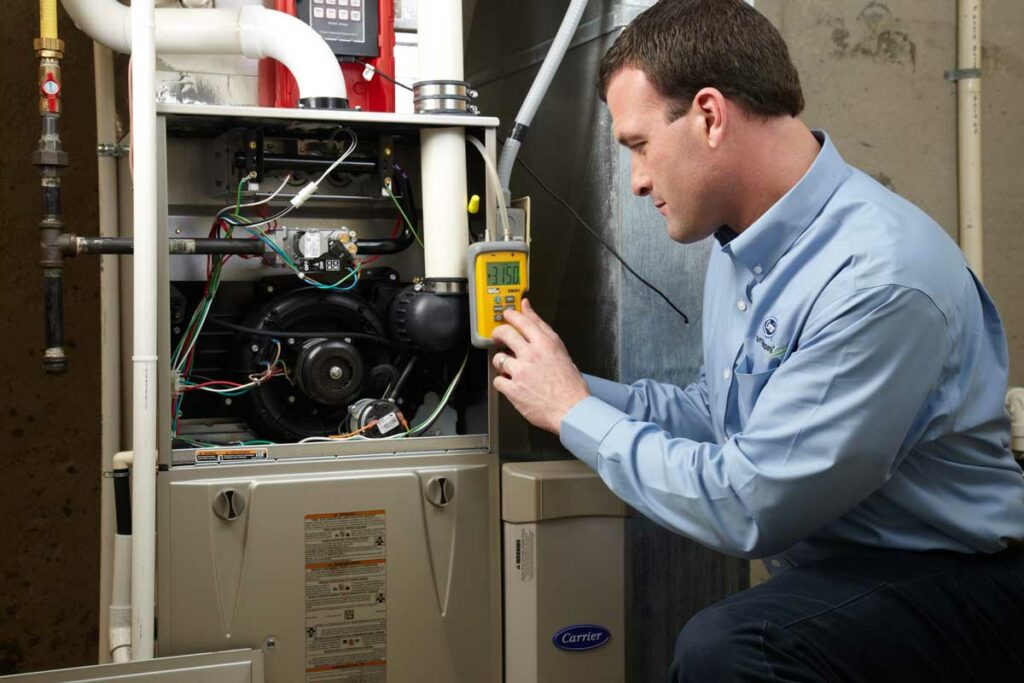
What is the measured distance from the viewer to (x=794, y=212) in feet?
4.47

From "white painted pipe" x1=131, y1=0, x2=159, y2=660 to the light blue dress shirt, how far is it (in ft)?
2.08

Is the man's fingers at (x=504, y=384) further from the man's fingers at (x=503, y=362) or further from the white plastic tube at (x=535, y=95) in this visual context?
the white plastic tube at (x=535, y=95)

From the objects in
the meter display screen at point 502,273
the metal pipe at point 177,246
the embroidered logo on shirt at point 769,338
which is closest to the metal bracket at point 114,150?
the metal pipe at point 177,246

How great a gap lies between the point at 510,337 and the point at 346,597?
1.68 ft

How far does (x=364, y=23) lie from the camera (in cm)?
176

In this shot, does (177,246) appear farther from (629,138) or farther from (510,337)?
(629,138)

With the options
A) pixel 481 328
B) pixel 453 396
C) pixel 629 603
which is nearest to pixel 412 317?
pixel 481 328

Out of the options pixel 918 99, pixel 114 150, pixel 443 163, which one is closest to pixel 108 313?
pixel 114 150

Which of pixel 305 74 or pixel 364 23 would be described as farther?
pixel 364 23

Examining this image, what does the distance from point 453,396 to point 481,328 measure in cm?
29

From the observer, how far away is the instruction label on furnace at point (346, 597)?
163 cm

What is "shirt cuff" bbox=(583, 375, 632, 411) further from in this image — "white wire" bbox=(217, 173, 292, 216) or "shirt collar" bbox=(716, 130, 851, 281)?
"white wire" bbox=(217, 173, 292, 216)

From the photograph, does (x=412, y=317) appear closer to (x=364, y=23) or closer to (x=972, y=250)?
(x=364, y=23)

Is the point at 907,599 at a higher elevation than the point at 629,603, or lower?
higher
